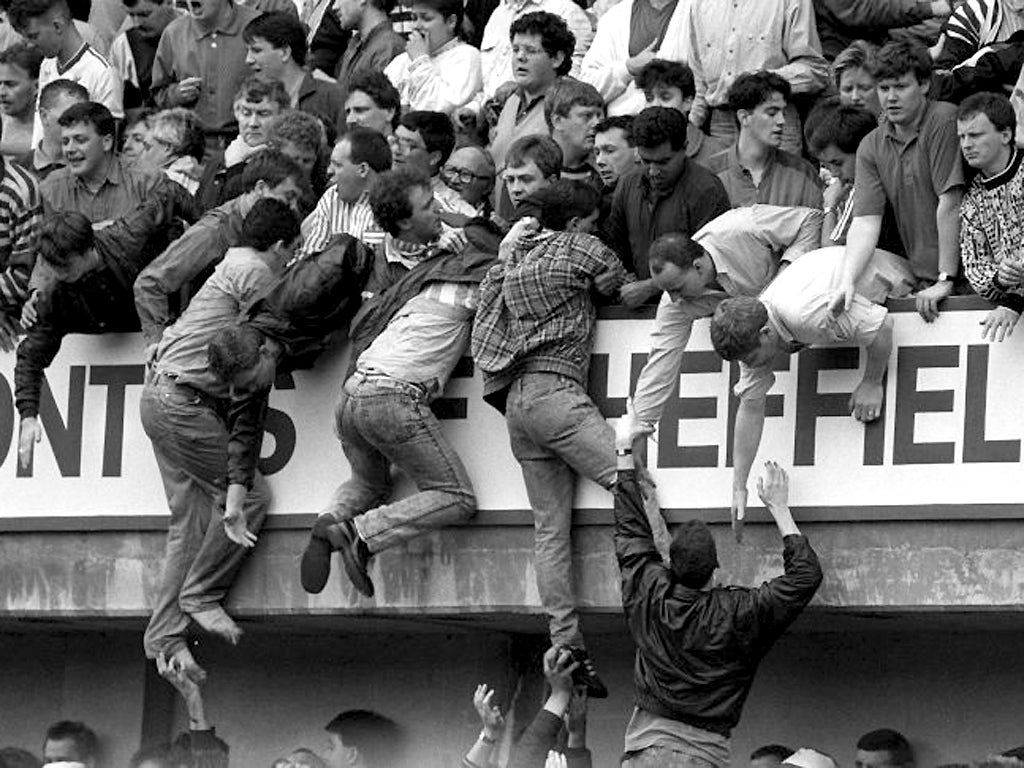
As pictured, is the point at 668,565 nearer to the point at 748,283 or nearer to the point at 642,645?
the point at 642,645

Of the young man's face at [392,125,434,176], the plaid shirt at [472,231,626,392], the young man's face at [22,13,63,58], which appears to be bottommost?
the plaid shirt at [472,231,626,392]

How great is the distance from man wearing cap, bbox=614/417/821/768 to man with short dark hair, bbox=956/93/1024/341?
1.18 metres

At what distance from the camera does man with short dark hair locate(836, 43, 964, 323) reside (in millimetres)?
11508

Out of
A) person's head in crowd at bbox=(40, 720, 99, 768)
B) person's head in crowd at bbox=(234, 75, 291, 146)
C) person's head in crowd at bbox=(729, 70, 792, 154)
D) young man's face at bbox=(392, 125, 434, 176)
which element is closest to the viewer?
person's head in crowd at bbox=(729, 70, 792, 154)

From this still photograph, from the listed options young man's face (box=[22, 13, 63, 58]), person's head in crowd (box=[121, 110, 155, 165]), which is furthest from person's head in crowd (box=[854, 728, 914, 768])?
young man's face (box=[22, 13, 63, 58])

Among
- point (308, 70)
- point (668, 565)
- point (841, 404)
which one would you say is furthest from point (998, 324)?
point (308, 70)

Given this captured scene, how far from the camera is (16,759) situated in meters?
13.8

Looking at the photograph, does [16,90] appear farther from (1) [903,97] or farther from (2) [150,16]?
(1) [903,97]

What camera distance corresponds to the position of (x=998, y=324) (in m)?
11.4

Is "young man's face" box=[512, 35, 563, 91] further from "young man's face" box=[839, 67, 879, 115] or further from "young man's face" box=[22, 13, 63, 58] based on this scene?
"young man's face" box=[22, 13, 63, 58]

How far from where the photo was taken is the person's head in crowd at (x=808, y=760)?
12.1 metres

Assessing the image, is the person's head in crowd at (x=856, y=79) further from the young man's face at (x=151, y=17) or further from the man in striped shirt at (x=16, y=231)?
the young man's face at (x=151, y=17)

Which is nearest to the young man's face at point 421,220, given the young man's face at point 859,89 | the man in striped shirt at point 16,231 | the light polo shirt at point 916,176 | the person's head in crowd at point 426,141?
the person's head in crowd at point 426,141

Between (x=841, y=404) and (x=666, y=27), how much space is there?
3001 mm
